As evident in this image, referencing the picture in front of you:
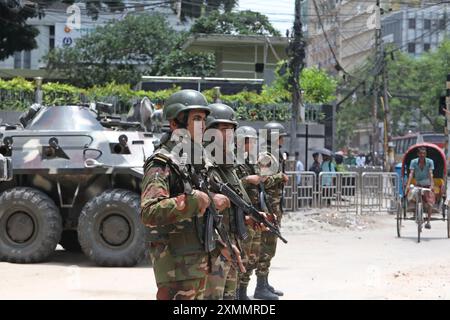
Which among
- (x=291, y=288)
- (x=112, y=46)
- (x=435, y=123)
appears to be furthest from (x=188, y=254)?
(x=435, y=123)

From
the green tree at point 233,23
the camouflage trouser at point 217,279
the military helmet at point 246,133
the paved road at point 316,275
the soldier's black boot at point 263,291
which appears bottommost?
the paved road at point 316,275

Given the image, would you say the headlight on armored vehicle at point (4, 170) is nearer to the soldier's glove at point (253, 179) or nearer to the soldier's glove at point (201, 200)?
the soldier's glove at point (253, 179)

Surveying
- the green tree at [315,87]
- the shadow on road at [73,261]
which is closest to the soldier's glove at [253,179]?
the shadow on road at [73,261]

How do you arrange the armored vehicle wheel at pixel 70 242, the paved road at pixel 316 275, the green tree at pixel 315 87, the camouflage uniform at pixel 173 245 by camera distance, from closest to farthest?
the camouflage uniform at pixel 173 245
the paved road at pixel 316 275
the armored vehicle wheel at pixel 70 242
the green tree at pixel 315 87

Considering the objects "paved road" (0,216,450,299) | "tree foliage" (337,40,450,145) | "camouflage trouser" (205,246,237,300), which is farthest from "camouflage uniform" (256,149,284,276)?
"tree foliage" (337,40,450,145)

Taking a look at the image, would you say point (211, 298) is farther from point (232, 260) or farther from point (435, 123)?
point (435, 123)

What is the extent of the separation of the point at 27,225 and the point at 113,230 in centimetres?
115

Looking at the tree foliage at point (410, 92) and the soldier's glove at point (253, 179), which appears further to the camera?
the tree foliage at point (410, 92)

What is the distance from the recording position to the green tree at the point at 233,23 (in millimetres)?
42625

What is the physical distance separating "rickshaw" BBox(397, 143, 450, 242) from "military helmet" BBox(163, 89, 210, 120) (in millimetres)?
9598

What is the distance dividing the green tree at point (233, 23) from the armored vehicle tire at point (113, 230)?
3226cm

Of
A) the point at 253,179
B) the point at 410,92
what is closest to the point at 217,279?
the point at 253,179

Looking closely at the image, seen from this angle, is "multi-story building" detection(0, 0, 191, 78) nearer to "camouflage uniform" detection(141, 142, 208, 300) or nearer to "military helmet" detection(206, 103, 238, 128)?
"military helmet" detection(206, 103, 238, 128)

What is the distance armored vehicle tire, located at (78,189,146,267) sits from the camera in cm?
1073
